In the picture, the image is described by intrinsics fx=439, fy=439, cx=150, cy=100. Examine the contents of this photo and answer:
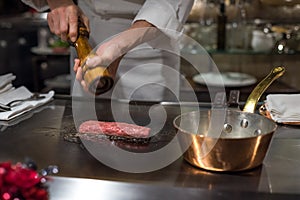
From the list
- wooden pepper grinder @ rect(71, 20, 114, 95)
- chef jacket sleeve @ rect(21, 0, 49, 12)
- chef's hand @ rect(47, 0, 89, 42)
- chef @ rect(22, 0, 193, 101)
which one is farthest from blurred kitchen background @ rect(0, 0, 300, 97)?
wooden pepper grinder @ rect(71, 20, 114, 95)

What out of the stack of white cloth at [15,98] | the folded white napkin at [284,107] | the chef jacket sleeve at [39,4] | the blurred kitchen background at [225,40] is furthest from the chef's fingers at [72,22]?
the blurred kitchen background at [225,40]

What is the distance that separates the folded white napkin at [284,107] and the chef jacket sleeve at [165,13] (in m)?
0.36

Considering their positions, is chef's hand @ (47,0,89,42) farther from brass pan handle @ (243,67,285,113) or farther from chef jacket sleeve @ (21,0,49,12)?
brass pan handle @ (243,67,285,113)

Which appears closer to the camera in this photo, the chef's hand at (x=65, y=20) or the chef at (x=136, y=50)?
the chef's hand at (x=65, y=20)

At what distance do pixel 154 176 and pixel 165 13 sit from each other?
Result: 0.64 meters

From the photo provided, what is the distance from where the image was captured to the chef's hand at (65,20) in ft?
3.68

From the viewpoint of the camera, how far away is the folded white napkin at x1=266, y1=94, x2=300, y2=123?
107 centimetres

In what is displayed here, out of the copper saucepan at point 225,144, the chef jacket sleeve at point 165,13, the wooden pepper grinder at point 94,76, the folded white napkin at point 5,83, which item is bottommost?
the folded white napkin at point 5,83

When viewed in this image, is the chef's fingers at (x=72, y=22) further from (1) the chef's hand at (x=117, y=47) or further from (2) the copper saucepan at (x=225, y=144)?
(2) the copper saucepan at (x=225, y=144)

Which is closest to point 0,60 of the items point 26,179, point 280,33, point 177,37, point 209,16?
point 209,16

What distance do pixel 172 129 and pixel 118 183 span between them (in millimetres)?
323

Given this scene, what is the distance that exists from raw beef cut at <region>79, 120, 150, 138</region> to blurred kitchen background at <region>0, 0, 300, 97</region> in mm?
1296

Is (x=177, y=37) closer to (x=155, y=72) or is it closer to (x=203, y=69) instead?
(x=155, y=72)

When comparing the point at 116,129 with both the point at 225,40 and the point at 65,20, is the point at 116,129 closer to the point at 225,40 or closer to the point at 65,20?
the point at 65,20
